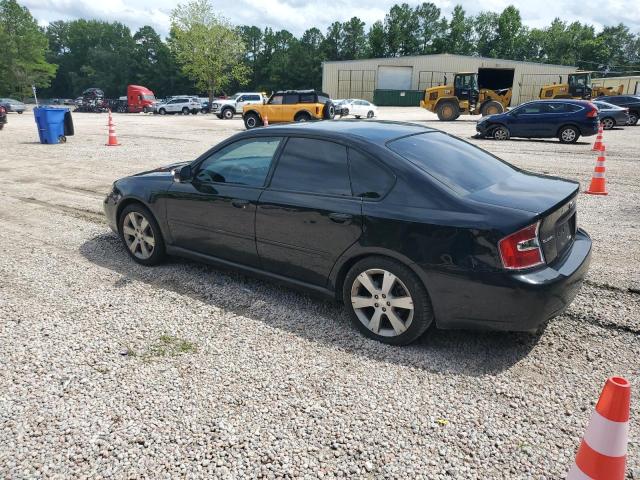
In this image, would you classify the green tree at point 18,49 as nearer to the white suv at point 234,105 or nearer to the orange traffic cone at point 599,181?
the white suv at point 234,105

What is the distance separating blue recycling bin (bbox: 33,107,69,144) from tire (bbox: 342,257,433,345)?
50.0 feet

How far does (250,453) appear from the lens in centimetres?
239

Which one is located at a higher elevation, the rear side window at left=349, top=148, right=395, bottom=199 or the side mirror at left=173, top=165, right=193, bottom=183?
the rear side window at left=349, top=148, right=395, bottom=199

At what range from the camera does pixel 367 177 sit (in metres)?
3.39

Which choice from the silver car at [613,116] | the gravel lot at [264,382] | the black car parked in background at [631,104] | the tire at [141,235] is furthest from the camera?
the black car parked in background at [631,104]

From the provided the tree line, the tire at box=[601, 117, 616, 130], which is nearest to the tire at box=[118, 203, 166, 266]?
the tire at box=[601, 117, 616, 130]

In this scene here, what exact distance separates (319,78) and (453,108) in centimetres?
6395

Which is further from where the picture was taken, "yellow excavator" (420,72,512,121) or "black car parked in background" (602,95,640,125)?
"yellow excavator" (420,72,512,121)

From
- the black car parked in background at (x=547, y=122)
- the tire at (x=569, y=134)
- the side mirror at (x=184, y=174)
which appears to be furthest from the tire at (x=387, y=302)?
the tire at (x=569, y=134)

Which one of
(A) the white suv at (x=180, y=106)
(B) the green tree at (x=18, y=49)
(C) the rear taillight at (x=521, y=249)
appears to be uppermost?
(B) the green tree at (x=18, y=49)

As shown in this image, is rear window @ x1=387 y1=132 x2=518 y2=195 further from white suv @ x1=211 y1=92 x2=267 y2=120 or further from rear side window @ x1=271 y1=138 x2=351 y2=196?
white suv @ x1=211 y1=92 x2=267 y2=120

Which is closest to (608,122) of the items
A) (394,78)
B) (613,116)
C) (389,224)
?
(613,116)

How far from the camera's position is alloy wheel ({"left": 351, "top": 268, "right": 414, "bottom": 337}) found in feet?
10.6

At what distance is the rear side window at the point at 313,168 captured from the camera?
353 centimetres
